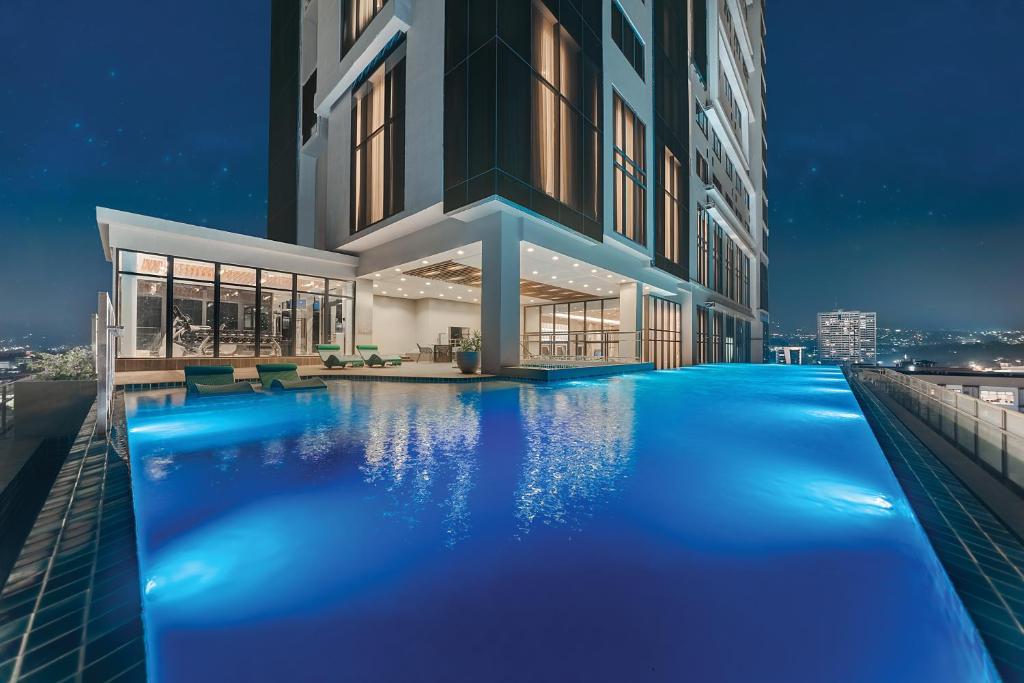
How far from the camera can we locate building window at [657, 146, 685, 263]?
19531 mm

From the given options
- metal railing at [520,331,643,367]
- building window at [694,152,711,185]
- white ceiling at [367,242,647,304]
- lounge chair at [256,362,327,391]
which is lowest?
lounge chair at [256,362,327,391]

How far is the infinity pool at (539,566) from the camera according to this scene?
52.1 inches

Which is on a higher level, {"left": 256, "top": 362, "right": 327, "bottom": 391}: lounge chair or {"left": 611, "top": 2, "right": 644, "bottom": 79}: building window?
{"left": 611, "top": 2, "right": 644, "bottom": 79}: building window

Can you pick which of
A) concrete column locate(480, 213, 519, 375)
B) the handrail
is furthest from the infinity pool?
the handrail

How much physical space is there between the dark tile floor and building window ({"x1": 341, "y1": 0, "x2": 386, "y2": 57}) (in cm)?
1790

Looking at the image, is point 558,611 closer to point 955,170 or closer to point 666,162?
point 666,162

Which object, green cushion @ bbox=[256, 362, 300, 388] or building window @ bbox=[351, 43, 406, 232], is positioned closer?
green cushion @ bbox=[256, 362, 300, 388]

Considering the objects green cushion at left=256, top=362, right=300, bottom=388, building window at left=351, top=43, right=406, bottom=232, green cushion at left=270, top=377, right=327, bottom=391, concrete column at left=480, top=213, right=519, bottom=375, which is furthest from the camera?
building window at left=351, top=43, right=406, bottom=232

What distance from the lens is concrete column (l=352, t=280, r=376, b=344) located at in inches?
743

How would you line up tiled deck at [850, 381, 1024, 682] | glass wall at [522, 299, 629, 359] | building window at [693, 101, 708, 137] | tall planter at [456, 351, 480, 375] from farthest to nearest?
building window at [693, 101, 708, 137], glass wall at [522, 299, 629, 359], tall planter at [456, 351, 480, 375], tiled deck at [850, 381, 1024, 682]

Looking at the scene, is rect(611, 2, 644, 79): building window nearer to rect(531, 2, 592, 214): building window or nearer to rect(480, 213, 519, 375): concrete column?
rect(531, 2, 592, 214): building window

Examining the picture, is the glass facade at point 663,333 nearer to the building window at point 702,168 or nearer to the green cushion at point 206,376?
the building window at point 702,168

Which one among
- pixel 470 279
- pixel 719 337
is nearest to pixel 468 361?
pixel 470 279

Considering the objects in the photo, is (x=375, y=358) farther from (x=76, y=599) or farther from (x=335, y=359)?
(x=76, y=599)
